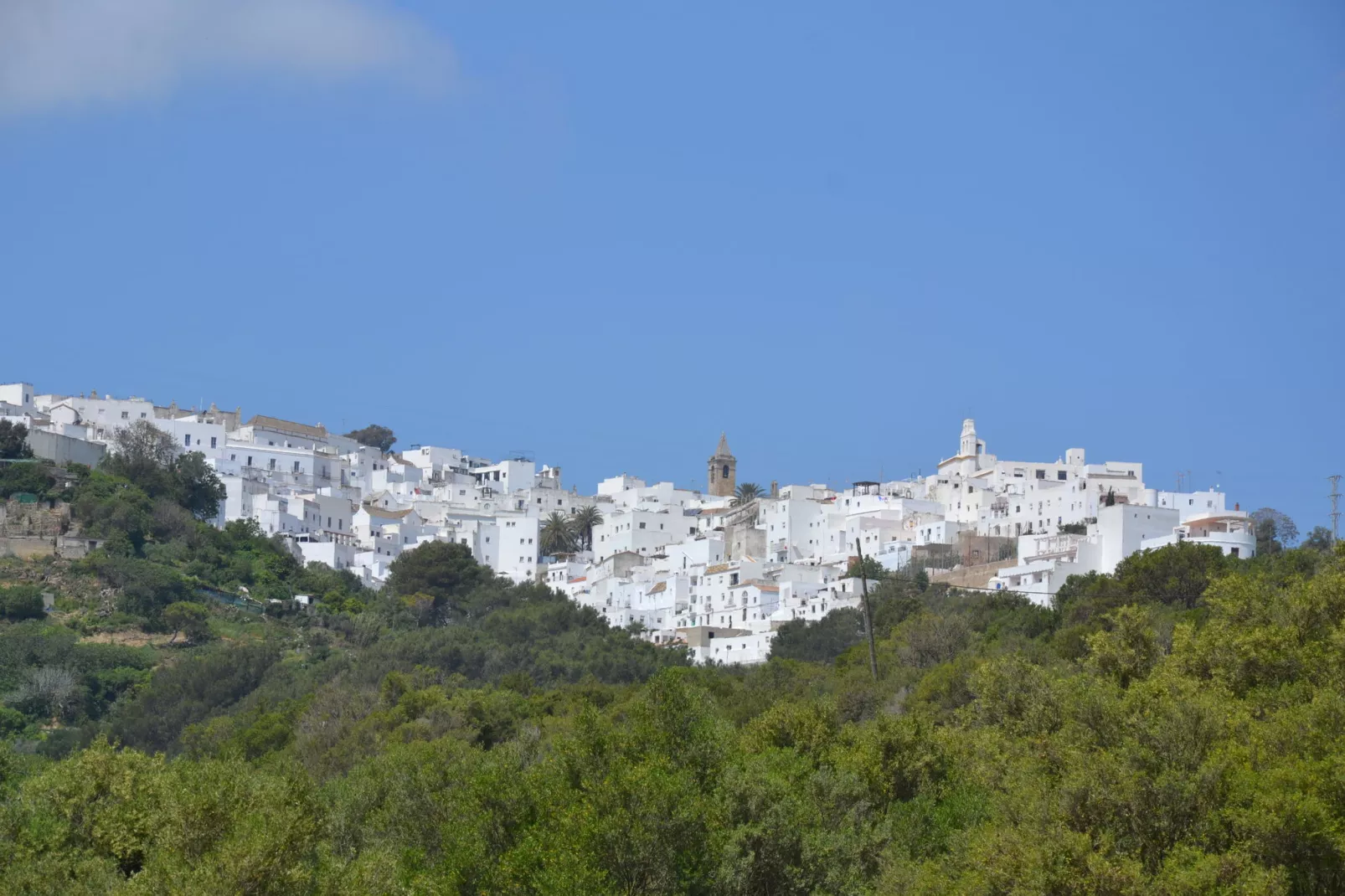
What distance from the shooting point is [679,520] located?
9156 cm

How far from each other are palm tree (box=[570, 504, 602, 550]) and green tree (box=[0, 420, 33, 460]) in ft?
86.7

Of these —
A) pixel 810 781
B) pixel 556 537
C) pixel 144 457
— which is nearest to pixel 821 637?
pixel 556 537

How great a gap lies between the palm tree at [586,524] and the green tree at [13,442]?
2643 centimetres

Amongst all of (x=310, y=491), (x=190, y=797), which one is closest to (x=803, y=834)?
(x=190, y=797)

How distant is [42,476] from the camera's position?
272 ft

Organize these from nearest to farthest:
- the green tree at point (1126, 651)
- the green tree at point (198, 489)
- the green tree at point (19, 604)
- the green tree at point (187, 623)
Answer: the green tree at point (1126, 651), the green tree at point (19, 604), the green tree at point (187, 623), the green tree at point (198, 489)

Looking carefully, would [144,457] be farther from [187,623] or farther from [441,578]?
[187,623]

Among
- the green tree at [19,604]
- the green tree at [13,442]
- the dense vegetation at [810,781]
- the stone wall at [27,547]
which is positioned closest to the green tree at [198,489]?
the green tree at [13,442]

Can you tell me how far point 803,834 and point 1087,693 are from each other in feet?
16.3

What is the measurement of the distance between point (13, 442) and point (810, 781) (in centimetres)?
6105

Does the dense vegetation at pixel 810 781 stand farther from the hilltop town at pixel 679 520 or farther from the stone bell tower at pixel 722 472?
the stone bell tower at pixel 722 472

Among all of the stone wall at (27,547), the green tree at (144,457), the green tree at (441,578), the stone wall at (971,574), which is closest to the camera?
the stone wall at (971,574)

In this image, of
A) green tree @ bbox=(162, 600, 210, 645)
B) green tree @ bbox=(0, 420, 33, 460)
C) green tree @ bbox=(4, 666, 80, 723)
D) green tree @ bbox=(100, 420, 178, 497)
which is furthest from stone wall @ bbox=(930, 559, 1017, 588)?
green tree @ bbox=(0, 420, 33, 460)

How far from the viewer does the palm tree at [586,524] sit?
95062 millimetres
